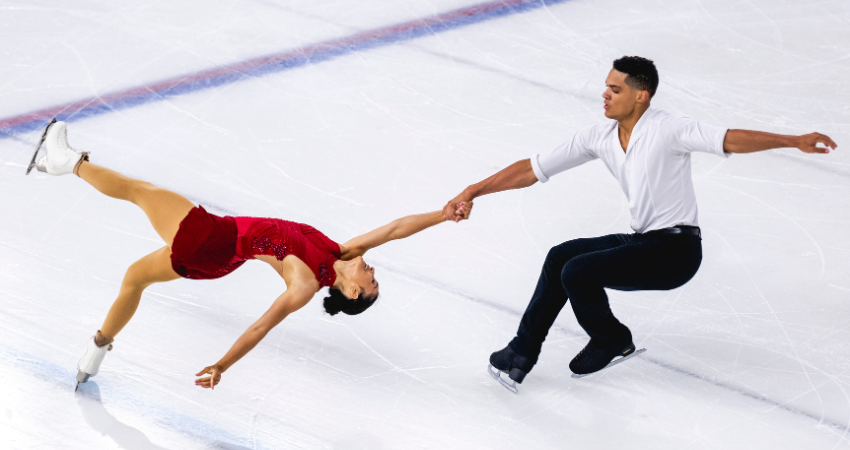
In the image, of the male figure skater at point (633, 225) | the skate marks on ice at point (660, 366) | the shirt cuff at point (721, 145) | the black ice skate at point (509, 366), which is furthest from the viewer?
the black ice skate at point (509, 366)

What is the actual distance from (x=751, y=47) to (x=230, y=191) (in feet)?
13.0

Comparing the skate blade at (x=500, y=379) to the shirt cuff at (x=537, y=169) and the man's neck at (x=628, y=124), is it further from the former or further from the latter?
the man's neck at (x=628, y=124)

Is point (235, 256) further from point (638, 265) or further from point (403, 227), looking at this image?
point (638, 265)

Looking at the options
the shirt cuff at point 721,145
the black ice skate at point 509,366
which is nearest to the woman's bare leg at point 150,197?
the black ice skate at point 509,366

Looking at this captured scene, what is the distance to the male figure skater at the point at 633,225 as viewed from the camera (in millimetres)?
3752

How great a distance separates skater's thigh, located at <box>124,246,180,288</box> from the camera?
12.4ft

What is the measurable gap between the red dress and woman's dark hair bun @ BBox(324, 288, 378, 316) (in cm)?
9

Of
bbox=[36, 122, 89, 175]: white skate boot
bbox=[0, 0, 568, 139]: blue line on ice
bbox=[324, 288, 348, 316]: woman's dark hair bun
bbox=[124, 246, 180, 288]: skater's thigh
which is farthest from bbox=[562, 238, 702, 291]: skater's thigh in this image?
bbox=[0, 0, 568, 139]: blue line on ice

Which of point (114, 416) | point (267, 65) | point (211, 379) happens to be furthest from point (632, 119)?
point (267, 65)

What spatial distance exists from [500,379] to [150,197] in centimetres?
169

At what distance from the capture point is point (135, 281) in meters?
3.78

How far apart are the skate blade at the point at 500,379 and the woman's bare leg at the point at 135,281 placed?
1.38 metres

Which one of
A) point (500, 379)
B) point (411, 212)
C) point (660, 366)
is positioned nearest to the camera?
point (500, 379)

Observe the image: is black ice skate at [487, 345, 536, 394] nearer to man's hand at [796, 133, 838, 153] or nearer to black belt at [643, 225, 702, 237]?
black belt at [643, 225, 702, 237]
